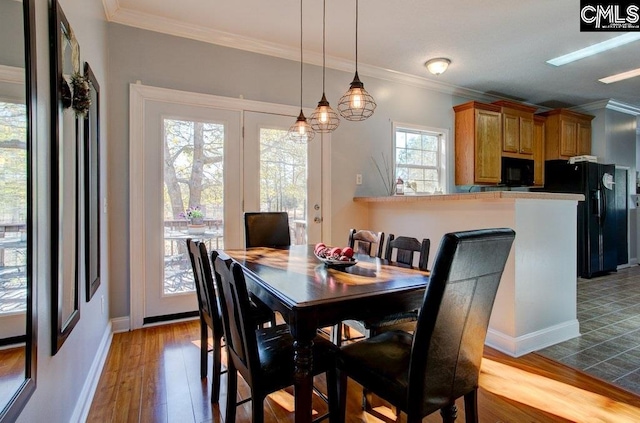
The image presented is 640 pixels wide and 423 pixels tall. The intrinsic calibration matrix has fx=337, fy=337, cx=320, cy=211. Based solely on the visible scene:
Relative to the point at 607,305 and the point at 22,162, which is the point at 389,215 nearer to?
the point at 607,305

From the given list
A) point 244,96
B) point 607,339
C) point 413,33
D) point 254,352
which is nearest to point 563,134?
point 413,33

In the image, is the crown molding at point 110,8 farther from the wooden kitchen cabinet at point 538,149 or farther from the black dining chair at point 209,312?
the wooden kitchen cabinet at point 538,149

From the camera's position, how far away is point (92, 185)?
2080 millimetres

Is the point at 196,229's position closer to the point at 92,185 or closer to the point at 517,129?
the point at 92,185

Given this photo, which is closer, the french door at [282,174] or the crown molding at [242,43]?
the crown molding at [242,43]

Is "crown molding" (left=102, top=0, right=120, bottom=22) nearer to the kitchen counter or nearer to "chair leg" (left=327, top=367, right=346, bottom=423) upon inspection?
the kitchen counter

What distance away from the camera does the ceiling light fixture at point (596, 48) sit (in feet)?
10.7

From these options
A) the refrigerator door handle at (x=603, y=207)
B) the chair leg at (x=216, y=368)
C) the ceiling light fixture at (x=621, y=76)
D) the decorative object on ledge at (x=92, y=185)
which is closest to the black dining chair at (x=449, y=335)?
the chair leg at (x=216, y=368)

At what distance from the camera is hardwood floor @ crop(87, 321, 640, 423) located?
1741 mm

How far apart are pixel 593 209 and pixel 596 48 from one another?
2.47 metres

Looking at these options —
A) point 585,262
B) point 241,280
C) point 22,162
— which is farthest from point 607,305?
point 22,162

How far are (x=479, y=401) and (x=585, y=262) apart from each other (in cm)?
425

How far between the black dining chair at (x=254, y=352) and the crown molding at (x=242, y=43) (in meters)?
2.57

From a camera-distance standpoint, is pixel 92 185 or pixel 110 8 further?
pixel 110 8
